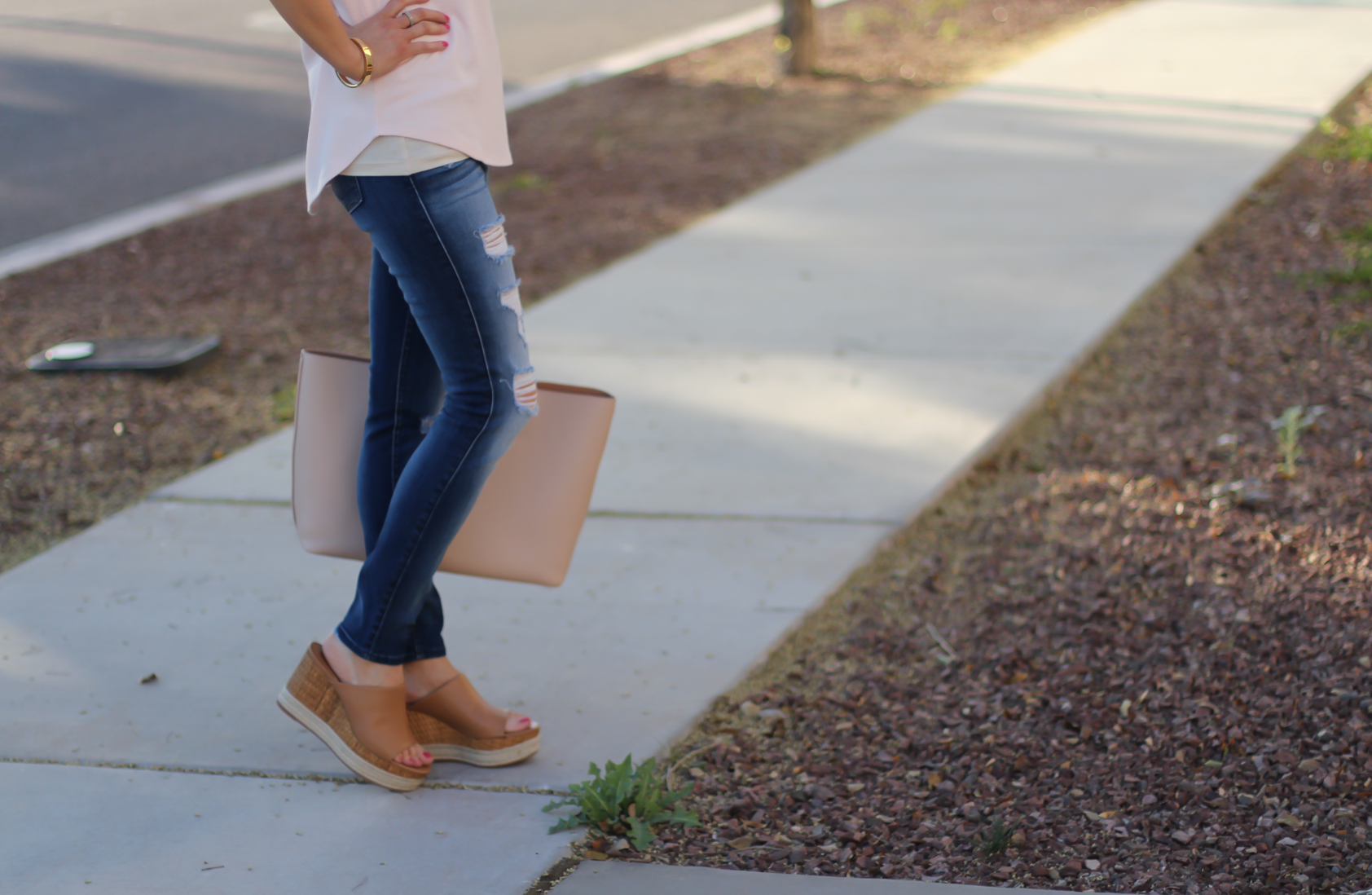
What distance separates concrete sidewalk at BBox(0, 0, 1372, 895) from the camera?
244 centimetres

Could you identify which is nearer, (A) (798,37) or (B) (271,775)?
(B) (271,775)

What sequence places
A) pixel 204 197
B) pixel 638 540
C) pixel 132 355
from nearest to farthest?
pixel 638 540 < pixel 132 355 < pixel 204 197

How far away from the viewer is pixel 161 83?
34.0 feet

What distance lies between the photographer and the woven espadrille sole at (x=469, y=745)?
104 inches

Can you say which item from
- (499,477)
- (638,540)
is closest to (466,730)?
(499,477)

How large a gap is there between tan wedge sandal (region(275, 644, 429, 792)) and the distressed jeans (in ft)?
0.24

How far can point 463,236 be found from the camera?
228 centimetres

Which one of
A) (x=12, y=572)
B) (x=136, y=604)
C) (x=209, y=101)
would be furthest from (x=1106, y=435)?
(x=209, y=101)

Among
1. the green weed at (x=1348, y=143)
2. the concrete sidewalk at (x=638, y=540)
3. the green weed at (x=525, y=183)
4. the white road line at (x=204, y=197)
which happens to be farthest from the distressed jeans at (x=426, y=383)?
the green weed at (x=1348, y=143)

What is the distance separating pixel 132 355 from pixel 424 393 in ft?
9.18

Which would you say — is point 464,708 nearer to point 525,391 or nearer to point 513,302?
point 525,391

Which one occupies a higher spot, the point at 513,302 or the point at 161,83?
the point at 161,83

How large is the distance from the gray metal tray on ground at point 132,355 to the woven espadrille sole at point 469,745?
2622mm

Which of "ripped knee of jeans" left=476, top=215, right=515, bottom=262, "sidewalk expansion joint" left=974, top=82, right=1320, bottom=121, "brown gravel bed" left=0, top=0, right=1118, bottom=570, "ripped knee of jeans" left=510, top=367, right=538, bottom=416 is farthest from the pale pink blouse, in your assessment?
"sidewalk expansion joint" left=974, top=82, right=1320, bottom=121
